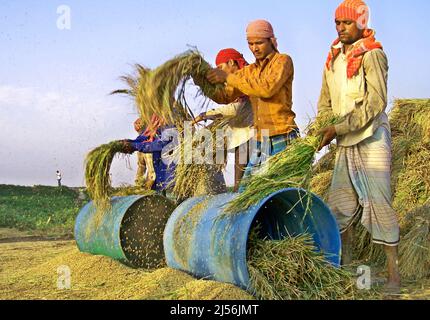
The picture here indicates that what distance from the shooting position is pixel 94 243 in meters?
6.47

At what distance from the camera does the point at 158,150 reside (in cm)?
622

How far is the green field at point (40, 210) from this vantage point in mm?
11565

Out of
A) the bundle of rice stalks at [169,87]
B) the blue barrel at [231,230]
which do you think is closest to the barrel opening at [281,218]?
the blue barrel at [231,230]

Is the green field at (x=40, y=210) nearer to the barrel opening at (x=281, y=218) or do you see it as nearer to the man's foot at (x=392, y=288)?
Answer: the barrel opening at (x=281, y=218)

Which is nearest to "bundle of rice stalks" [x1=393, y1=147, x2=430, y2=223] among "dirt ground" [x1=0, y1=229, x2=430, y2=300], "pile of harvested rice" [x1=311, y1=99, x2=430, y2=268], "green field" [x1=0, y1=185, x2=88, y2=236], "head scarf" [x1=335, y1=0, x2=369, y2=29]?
"pile of harvested rice" [x1=311, y1=99, x2=430, y2=268]

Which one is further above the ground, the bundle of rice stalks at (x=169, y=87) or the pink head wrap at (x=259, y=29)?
the pink head wrap at (x=259, y=29)

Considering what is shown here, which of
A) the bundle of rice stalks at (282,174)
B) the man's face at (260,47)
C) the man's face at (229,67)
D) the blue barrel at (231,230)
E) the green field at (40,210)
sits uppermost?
the man's face at (260,47)

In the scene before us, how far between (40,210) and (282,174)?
11117 mm

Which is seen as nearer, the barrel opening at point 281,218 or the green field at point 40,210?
the barrel opening at point 281,218

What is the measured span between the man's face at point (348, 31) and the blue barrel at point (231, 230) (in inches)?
51.3

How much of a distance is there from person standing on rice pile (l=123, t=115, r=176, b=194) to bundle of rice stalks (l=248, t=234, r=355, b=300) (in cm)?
171

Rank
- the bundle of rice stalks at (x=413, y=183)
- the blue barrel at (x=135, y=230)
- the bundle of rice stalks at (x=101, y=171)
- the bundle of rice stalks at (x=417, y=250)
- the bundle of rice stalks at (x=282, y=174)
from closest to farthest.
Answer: the bundle of rice stalks at (x=282, y=174) < the bundle of rice stalks at (x=417, y=250) < the bundle of rice stalks at (x=101, y=171) < the blue barrel at (x=135, y=230) < the bundle of rice stalks at (x=413, y=183)

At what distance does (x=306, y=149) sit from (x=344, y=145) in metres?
0.49
